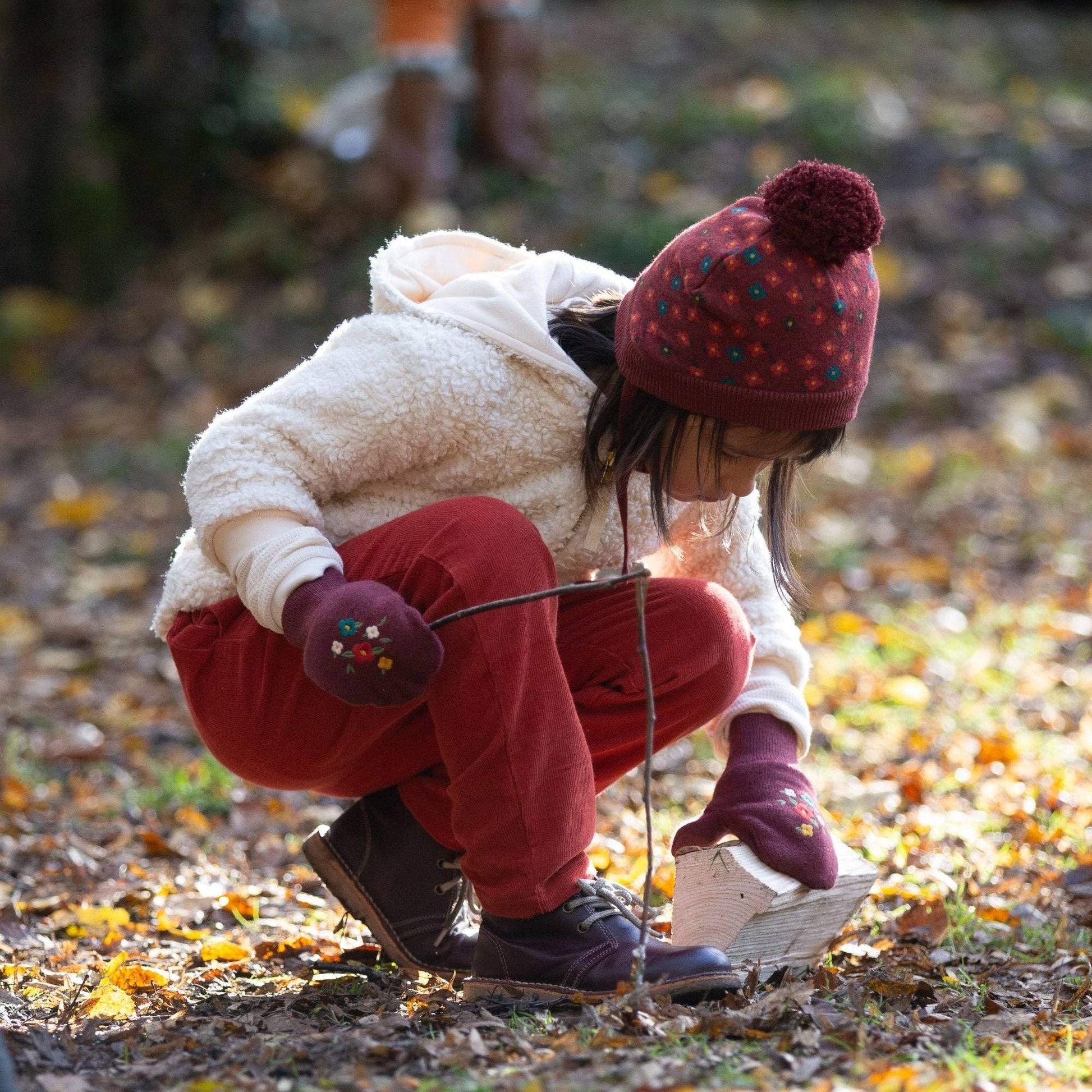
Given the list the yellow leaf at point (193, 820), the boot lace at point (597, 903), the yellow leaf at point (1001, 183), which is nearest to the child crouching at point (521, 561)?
the boot lace at point (597, 903)

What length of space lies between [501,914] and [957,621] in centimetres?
246

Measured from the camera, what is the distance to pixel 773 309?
1.88m

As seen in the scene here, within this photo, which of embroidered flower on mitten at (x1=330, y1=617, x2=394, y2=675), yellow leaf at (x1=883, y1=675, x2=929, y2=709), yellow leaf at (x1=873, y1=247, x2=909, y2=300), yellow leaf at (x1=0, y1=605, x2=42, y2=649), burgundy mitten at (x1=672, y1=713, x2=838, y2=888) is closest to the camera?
embroidered flower on mitten at (x1=330, y1=617, x2=394, y2=675)

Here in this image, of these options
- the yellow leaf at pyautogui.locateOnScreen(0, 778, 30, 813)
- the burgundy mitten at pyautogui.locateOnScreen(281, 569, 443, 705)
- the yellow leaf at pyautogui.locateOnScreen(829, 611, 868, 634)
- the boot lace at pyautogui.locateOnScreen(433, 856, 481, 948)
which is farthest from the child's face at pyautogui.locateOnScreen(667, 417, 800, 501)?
the yellow leaf at pyautogui.locateOnScreen(829, 611, 868, 634)

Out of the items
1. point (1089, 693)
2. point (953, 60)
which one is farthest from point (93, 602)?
point (953, 60)

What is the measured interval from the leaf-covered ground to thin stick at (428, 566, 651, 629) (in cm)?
53

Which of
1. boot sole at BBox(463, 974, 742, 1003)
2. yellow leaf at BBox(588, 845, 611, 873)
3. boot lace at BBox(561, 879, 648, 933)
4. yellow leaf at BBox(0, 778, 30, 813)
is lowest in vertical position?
yellow leaf at BBox(0, 778, 30, 813)

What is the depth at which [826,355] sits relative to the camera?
192cm

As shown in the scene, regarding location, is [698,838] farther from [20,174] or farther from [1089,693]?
[20,174]

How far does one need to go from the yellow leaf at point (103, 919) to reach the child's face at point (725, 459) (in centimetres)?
122

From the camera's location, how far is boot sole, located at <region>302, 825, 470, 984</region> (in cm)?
228

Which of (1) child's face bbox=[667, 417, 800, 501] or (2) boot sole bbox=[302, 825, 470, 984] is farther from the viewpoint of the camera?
(2) boot sole bbox=[302, 825, 470, 984]

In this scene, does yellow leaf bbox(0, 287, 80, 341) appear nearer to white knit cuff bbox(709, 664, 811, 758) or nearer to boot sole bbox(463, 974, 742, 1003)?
white knit cuff bbox(709, 664, 811, 758)

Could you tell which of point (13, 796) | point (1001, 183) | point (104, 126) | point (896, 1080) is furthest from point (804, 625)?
point (104, 126)
